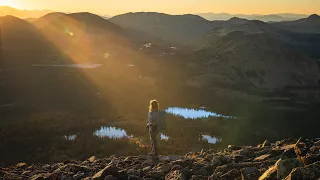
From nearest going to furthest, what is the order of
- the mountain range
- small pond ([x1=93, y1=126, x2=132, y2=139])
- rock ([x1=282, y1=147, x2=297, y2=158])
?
rock ([x1=282, y1=147, x2=297, y2=158]) < small pond ([x1=93, y1=126, x2=132, y2=139]) < the mountain range

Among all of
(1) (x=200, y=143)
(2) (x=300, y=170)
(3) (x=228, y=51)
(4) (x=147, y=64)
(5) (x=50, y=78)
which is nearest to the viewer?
(2) (x=300, y=170)

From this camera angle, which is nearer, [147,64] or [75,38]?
[147,64]

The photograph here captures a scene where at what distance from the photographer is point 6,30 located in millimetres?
116938

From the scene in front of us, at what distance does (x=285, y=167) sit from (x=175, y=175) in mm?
2676

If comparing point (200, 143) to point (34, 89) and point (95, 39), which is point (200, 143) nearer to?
point (34, 89)

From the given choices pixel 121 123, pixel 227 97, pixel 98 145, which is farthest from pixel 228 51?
pixel 98 145

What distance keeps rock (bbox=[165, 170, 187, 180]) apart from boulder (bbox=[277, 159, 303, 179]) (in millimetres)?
2286

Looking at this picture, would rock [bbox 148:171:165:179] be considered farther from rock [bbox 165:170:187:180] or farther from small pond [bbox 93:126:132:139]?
small pond [bbox 93:126:132:139]

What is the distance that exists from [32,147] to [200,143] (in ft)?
43.5

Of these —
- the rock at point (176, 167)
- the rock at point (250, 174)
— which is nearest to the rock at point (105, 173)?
the rock at point (176, 167)

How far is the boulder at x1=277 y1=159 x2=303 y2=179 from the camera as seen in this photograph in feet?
21.2

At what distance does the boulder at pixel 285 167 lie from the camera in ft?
21.2

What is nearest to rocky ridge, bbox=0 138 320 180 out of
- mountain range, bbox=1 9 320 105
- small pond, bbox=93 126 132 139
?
small pond, bbox=93 126 132 139

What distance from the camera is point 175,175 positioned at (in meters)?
8.37
